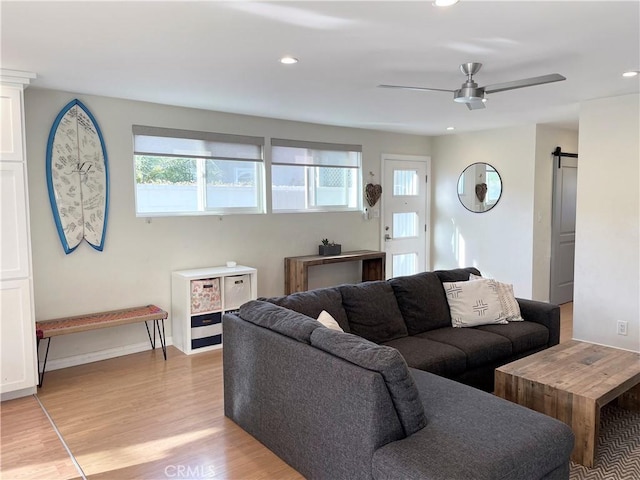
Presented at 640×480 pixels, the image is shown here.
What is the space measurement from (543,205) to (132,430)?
521 centimetres

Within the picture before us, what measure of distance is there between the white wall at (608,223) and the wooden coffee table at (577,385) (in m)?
1.31

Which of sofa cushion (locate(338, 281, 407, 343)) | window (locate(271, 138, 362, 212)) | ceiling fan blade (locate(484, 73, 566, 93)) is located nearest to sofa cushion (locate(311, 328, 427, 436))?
sofa cushion (locate(338, 281, 407, 343))

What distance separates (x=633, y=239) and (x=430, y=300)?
6.55 feet

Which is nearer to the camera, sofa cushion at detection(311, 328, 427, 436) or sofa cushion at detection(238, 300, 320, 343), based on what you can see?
sofa cushion at detection(311, 328, 427, 436)

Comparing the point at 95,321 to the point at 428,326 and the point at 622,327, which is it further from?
the point at 622,327

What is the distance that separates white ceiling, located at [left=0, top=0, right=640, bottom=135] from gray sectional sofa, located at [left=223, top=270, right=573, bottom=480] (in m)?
1.52

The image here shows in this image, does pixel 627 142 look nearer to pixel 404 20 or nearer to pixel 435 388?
pixel 404 20

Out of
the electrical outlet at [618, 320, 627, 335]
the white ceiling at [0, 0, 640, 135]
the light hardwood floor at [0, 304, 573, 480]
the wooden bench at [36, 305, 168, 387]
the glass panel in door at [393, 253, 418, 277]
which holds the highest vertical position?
the white ceiling at [0, 0, 640, 135]

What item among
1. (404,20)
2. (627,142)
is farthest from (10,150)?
(627,142)

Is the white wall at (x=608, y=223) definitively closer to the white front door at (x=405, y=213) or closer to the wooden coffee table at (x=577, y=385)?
the wooden coffee table at (x=577, y=385)

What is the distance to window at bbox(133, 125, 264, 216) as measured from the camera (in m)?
4.45

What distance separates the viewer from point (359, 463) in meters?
1.95

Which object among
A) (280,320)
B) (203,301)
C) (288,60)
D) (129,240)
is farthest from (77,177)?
(280,320)

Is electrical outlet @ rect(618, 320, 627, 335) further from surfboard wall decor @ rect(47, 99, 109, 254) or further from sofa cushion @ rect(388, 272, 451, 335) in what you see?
surfboard wall decor @ rect(47, 99, 109, 254)
